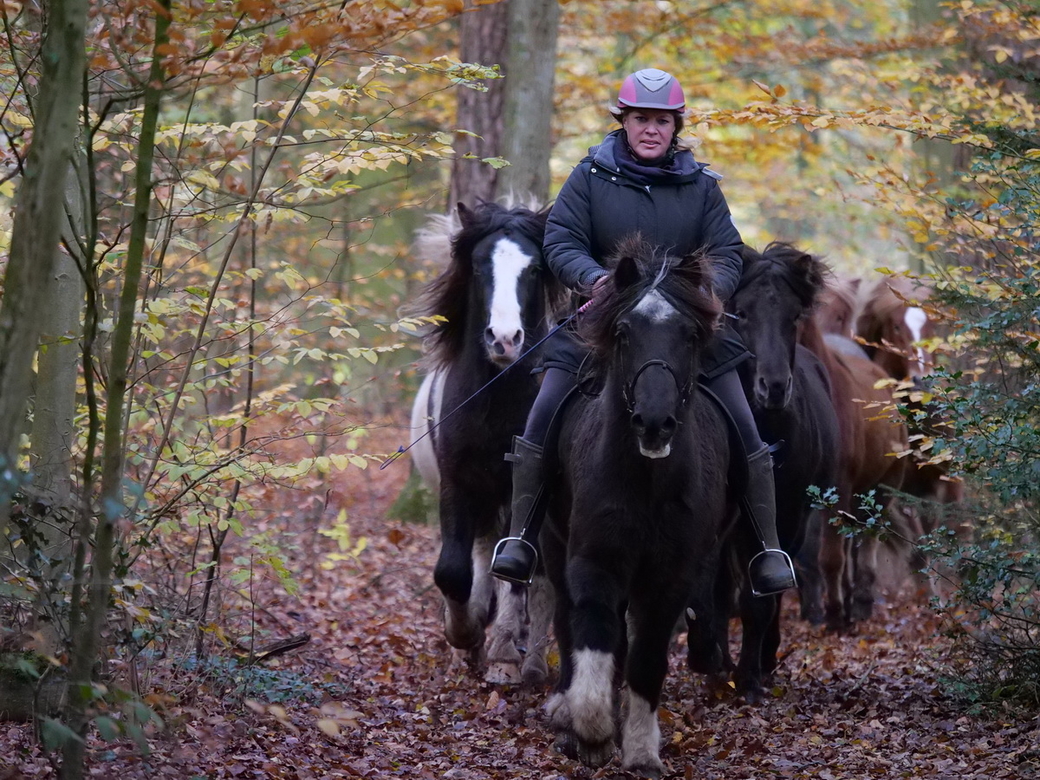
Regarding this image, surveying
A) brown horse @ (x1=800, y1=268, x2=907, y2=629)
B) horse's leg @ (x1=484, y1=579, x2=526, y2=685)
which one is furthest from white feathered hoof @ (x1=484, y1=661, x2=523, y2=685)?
brown horse @ (x1=800, y1=268, x2=907, y2=629)

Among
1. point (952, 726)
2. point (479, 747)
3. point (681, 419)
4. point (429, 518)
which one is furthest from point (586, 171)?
point (429, 518)

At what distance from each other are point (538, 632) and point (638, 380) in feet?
9.81

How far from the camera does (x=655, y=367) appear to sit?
527 centimetres

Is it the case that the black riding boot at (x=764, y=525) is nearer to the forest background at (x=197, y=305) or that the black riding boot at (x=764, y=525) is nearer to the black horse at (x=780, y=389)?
the forest background at (x=197, y=305)

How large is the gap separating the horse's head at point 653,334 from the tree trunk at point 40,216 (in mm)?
2624

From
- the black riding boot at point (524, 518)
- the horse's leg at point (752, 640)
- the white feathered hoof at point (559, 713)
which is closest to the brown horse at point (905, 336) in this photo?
the horse's leg at point (752, 640)

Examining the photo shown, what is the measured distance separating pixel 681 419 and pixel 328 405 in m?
2.03

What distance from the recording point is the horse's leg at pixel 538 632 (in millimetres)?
7625

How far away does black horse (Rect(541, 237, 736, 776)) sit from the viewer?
17.7 ft

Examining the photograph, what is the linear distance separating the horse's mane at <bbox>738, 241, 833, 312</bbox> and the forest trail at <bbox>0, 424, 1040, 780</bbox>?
2420 millimetres

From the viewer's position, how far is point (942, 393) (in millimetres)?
6305

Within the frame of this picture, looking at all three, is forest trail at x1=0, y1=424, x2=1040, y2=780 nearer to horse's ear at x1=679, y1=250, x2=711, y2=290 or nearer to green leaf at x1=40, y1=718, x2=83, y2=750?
green leaf at x1=40, y1=718, x2=83, y2=750

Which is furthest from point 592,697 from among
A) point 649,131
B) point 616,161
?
point 649,131

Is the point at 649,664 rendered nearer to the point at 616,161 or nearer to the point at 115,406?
the point at 616,161
